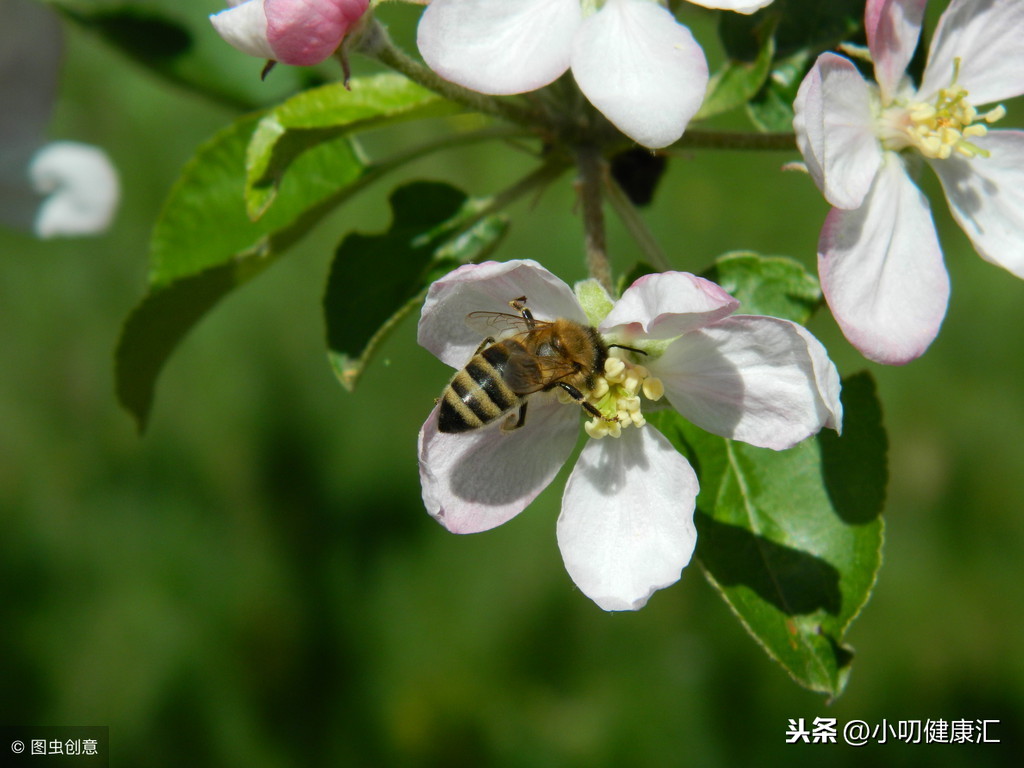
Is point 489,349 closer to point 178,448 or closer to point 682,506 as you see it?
point 682,506

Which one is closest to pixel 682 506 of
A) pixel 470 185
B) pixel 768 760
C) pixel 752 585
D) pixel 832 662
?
pixel 752 585

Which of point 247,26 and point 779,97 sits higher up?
point 247,26

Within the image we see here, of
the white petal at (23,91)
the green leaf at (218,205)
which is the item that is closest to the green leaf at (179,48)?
the white petal at (23,91)

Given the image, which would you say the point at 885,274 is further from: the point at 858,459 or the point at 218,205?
the point at 218,205

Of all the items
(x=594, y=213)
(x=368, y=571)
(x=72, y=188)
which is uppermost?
(x=594, y=213)

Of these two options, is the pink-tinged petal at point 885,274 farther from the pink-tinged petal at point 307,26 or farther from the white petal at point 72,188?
the white petal at point 72,188

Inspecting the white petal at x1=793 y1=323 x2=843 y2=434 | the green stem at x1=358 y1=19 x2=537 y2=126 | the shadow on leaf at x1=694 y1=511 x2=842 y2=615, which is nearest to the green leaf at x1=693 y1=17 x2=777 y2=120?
the green stem at x1=358 y1=19 x2=537 y2=126

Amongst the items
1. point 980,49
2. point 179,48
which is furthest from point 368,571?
point 980,49
